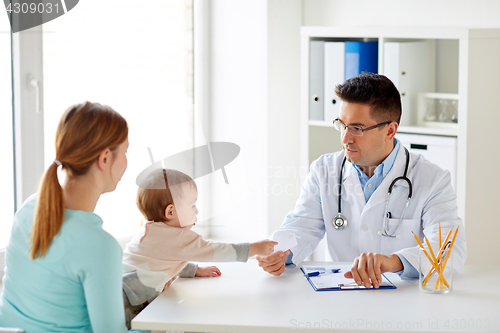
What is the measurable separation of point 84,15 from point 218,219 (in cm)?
150

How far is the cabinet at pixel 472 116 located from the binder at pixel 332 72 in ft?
0.22

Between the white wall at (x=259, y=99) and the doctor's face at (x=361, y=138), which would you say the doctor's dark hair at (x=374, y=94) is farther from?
the white wall at (x=259, y=99)

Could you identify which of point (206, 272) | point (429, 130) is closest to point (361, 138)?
point (206, 272)

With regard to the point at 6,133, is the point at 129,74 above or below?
above

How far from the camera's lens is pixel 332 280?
158cm

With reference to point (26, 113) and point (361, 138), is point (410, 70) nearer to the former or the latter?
point (361, 138)

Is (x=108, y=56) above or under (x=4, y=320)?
above

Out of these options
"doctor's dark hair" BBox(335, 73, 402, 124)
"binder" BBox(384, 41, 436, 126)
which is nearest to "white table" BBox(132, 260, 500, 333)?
"doctor's dark hair" BBox(335, 73, 402, 124)

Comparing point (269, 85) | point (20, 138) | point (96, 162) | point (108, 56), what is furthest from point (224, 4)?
point (96, 162)

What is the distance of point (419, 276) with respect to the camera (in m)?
1.53

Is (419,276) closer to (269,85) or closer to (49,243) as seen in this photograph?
(49,243)

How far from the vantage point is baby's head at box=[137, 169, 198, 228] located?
154 centimetres

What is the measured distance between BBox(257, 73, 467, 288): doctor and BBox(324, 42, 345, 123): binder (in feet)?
2.86

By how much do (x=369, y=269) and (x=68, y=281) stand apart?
794 mm
